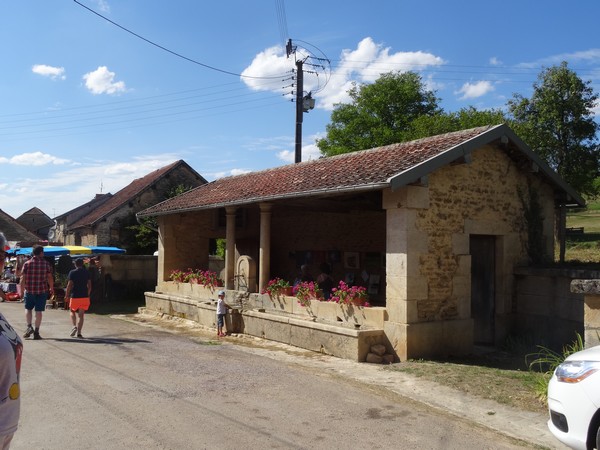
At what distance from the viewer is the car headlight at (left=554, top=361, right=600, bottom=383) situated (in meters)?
3.81

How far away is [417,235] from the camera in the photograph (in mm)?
8875

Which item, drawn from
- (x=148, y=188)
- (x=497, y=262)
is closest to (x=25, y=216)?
(x=148, y=188)

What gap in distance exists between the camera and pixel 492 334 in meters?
10.8

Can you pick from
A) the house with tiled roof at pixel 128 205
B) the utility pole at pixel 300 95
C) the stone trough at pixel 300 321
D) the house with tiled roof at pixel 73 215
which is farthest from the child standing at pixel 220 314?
the house with tiled roof at pixel 73 215

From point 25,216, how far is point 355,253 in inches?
1888

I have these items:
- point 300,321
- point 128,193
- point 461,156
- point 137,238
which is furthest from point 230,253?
point 128,193

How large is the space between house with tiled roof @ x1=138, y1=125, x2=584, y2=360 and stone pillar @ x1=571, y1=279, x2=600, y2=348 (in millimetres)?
3255

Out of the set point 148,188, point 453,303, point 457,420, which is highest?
point 148,188

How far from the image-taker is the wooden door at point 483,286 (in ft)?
35.5

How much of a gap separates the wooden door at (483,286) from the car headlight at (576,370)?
6985mm

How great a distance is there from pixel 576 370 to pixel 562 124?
55.2ft

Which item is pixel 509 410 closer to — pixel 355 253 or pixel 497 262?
pixel 497 262

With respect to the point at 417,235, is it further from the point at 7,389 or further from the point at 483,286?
the point at 7,389

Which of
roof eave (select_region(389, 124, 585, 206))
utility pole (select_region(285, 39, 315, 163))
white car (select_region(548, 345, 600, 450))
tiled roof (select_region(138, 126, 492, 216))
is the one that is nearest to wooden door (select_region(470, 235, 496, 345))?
roof eave (select_region(389, 124, 585, 206))
